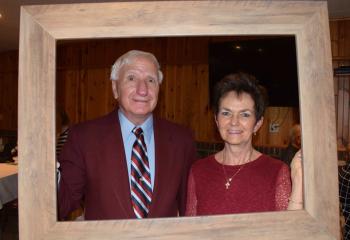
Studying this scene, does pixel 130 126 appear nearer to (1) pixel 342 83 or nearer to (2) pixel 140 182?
(2) pixel 140 182

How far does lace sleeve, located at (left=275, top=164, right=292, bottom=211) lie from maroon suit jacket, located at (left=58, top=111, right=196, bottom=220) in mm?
328

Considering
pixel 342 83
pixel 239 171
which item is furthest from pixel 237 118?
pixel 342 83

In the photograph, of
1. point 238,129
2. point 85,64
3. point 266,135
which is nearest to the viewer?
point 238,129

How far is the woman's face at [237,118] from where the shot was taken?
43.1 inches

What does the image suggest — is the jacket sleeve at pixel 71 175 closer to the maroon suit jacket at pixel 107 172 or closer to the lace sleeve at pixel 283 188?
the maroon suit jacket at pixel 107 172

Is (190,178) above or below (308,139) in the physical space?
below

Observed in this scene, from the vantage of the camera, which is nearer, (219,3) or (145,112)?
(219,3)

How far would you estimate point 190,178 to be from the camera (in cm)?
121

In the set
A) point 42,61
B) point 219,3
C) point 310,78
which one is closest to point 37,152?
point 42,61

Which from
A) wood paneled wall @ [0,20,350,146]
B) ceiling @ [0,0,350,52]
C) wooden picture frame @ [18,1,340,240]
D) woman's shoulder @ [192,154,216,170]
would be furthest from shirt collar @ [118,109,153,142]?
ceiling @ [0,0,350,52]

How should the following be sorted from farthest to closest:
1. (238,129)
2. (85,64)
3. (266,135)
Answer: (85,64), (266,135), (238,129)

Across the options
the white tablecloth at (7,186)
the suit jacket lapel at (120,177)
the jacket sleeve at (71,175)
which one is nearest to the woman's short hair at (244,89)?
the suit jacket lapel at (120,177)

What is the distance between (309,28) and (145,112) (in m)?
0.58

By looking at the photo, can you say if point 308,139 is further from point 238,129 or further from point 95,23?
point 95,23
